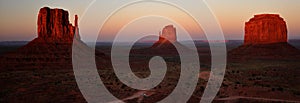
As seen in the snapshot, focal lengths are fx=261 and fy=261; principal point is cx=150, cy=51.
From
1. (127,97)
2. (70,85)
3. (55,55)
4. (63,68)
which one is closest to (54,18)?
(55,55)

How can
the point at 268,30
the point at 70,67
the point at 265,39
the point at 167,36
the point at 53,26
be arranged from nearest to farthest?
the point at 70,67, the point at 53,26, the point at 268,30, the point at 265,39, the point at 167,36

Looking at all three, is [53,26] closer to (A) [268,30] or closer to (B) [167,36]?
(A) [268,30]

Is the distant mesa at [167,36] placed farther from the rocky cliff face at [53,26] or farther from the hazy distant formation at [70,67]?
the rocky cliff face at [53,26]

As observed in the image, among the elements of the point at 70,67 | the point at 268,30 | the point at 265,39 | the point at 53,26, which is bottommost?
the point at 70,67

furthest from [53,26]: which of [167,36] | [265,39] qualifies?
[167,36]

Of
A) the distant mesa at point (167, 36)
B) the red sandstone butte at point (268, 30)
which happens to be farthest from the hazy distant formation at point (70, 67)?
the distant mesa at point (167, 36)

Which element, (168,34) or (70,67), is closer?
(70,67)

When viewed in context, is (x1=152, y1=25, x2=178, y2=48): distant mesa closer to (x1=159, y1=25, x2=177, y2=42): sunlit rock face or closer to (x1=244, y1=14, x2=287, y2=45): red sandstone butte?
(x1=159, y1=25, x2=177, y2=42): sunlit rock face

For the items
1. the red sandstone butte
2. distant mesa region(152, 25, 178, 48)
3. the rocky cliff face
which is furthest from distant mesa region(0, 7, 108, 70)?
distant mesa region(152, 25, 178, 48)
